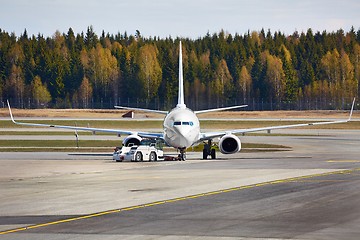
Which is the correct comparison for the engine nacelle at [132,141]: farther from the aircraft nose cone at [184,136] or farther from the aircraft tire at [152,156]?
the aircraft nose cone at [184,136]

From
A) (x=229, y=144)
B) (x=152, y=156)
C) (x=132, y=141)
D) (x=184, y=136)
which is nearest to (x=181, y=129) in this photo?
(x=184, y=136)

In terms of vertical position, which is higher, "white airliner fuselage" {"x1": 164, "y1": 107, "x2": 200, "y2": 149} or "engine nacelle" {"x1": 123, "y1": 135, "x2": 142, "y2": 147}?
"white airliner fuselage" {"x1": 164, "y1": 107, "x2": 200, "y2": 149}

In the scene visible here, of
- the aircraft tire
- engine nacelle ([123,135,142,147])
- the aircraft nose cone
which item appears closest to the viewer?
the aircraft nose cone

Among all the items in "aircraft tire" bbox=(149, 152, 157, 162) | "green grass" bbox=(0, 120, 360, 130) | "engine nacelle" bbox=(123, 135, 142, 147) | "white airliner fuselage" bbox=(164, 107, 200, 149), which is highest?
"white airliner fuselage" bbox=(164, 107, 200, 149)

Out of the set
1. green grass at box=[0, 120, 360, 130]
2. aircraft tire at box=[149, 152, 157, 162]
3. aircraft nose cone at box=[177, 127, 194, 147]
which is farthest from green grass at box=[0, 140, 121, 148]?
green grass at box=[0, 120, 360, 130]

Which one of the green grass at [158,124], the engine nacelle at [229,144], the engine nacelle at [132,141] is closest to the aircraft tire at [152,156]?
the engine nacelle at [132,141]

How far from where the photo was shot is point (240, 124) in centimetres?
13150

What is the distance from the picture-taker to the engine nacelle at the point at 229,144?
7006 cm

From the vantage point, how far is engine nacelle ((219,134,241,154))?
230ft

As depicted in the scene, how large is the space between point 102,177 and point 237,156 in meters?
23.7

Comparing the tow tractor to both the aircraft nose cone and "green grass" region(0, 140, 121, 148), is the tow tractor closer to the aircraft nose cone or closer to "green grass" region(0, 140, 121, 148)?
the aircraft nose cone

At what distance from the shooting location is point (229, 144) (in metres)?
70.5

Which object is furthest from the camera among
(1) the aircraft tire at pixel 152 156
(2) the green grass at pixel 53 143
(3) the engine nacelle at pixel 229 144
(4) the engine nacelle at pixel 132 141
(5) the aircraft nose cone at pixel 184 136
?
(2) the green grass at pixel 53 143

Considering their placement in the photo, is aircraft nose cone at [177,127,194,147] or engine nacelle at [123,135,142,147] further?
engine nacelle at [123,135,142,147]
